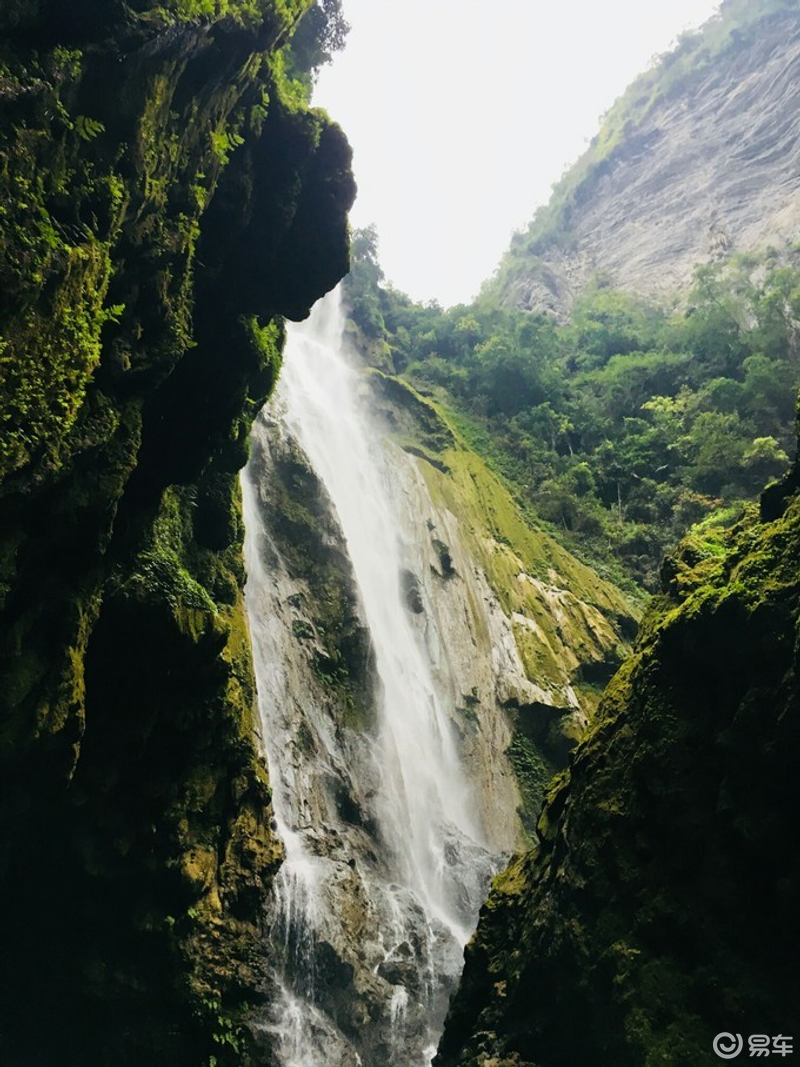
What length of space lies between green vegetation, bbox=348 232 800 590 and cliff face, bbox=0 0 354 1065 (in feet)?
55.0

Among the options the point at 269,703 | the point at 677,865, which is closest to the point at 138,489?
the point at 269,703

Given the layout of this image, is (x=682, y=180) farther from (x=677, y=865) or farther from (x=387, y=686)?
(x=677, y=865)

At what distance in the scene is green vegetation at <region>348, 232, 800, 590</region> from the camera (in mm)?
27344

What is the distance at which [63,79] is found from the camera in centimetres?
502

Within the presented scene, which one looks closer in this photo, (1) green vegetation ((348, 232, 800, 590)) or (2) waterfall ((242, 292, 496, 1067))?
(2) waterfall ((242, 292, 496, 1067))

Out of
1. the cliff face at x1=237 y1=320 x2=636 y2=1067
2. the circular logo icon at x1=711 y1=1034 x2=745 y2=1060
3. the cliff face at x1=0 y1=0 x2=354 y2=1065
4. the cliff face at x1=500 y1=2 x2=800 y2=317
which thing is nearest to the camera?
the cliff face at x1=0 y1=0 x2=354 y2=1065

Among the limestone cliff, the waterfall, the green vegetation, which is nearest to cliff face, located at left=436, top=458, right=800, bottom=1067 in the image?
the waterfall

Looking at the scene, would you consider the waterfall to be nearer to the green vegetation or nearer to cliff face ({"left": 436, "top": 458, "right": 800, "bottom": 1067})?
cliff face ({"left": 436, "top": 458, "right": 800, "bottom": 1067})

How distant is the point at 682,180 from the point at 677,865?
2607 inches

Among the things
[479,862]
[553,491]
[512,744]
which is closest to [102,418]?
[479,862]

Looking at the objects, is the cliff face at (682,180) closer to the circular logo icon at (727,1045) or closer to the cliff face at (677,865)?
the cliff face at (677,865)

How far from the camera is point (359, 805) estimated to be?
13.6 metres

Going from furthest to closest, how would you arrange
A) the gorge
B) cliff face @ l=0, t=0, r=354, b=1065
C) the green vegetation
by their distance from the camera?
the green vegetation, the gorge, cliff face @ l=0, t=0, r=354, b=1065

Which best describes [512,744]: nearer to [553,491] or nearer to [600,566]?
[600,566]
